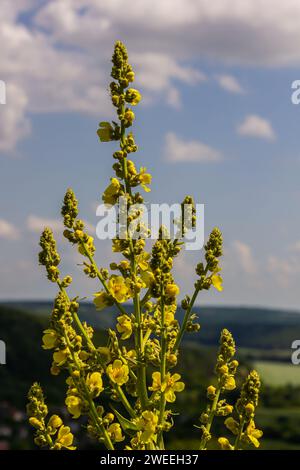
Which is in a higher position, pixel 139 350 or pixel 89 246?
pixel 89 246

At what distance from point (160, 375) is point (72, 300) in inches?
40.0

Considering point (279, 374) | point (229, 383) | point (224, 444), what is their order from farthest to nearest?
point (279, 374) → point (229, 383) → point (224, 444)

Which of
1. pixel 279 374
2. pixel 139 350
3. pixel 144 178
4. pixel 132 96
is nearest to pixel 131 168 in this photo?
pixel 144 178

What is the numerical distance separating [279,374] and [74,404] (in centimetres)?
14818

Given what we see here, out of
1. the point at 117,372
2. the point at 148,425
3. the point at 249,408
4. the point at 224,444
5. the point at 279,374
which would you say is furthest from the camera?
the point at 279,374

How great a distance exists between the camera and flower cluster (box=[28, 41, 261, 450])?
18.3ft

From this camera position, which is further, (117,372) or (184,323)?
(184,323)

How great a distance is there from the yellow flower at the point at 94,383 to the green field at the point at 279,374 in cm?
14099

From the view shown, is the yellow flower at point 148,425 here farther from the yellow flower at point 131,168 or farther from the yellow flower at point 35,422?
the yellow flower at point 131,168

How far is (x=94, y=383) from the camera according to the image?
5727 millimetres

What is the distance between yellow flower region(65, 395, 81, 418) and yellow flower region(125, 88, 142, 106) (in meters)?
2.67

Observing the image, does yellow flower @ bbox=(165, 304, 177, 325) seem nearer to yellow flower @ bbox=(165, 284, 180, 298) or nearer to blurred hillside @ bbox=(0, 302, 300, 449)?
yellow flower @ bbox=(165, 284, 180, 298)

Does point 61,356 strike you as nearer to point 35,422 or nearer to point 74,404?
point 74,404

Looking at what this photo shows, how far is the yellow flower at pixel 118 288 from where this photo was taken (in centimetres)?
566
